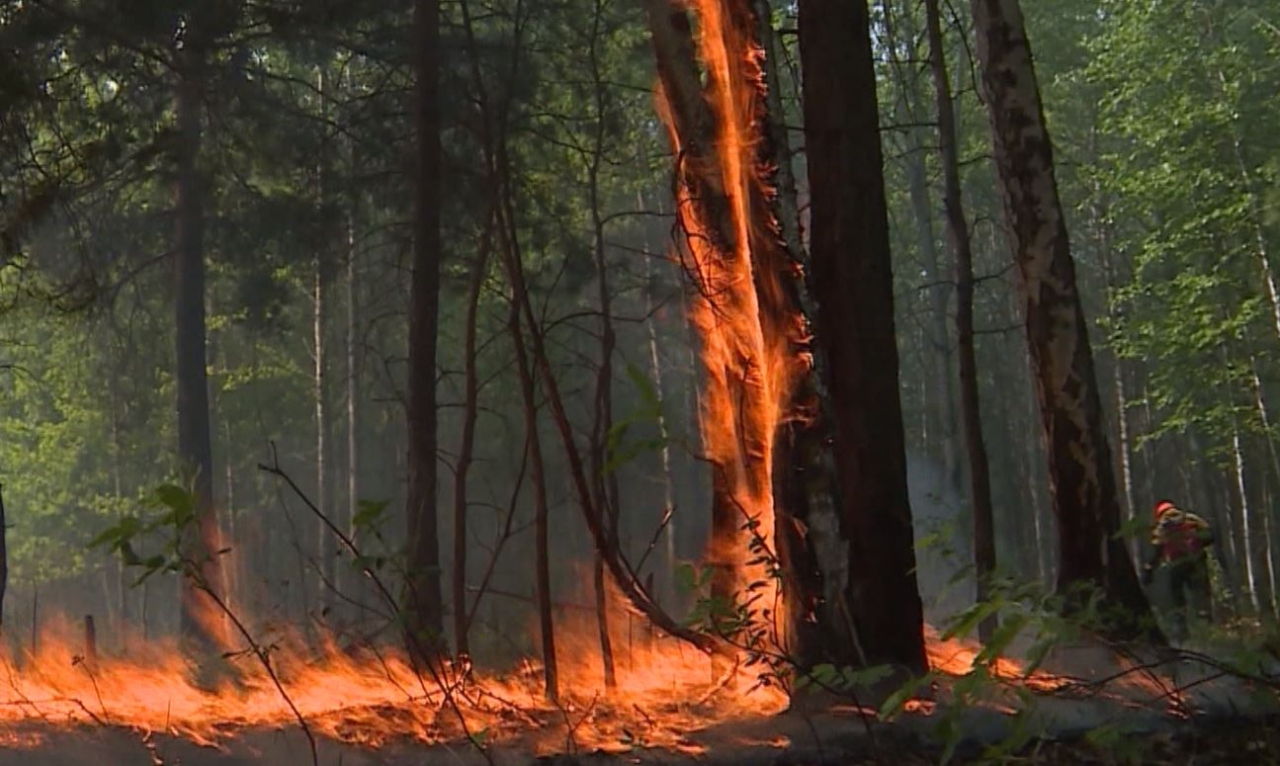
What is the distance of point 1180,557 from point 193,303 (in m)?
13.5

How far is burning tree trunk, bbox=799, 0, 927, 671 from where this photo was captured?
603 centimetres

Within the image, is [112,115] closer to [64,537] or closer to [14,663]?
[14,663]

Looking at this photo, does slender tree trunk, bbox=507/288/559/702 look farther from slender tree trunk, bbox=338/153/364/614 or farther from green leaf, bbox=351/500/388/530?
slender tree trunk, bbox=338/153/364/614

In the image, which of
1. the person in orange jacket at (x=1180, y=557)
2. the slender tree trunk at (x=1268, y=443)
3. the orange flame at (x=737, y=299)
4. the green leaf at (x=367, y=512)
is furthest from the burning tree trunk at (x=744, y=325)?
the slender tree trunk at (x=1268, y=443)

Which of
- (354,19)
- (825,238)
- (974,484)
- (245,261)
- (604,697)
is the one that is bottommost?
(604,697)

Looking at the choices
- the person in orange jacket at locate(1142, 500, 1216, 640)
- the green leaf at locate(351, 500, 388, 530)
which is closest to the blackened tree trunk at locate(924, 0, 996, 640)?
the person in orange jacket at locate(1142, 500, 1216, 640)

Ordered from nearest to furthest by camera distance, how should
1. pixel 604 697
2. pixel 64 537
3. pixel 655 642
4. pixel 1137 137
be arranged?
pixel 604 697 → pixel 655 642 → pixel 1137 137 → pixel 64 537

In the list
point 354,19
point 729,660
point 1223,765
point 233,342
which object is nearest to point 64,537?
point 233,342

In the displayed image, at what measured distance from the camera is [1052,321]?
783 cm

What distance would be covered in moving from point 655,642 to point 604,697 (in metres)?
1.47

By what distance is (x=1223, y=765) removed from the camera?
4.11 m

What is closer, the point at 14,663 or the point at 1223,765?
the point at 1223,765

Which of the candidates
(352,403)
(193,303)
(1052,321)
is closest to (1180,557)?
(1052,321)

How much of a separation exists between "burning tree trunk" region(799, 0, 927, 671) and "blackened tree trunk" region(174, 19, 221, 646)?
5.37 metres
